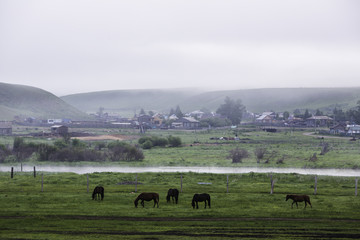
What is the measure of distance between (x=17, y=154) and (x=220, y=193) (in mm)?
56880

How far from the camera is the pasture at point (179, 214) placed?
2556 centimetres

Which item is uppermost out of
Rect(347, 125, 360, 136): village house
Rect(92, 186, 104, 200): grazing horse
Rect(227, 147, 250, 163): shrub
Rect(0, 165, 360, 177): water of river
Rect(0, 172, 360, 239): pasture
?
Rect(92, 186, 104, 200): grazing horse

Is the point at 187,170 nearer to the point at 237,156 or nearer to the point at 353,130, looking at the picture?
the point at 237,156

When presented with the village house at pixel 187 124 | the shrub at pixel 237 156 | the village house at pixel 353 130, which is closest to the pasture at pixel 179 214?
the shrub at pixel 237 156

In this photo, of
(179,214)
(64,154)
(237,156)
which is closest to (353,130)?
(237,156)

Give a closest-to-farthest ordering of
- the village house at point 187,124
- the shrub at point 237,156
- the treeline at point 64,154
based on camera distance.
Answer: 1. the shrub at point 237,156
2. the treeline at point 64,154
3. the village house at point 187,124

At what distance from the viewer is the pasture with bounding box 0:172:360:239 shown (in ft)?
83.9

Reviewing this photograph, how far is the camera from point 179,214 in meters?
30.3

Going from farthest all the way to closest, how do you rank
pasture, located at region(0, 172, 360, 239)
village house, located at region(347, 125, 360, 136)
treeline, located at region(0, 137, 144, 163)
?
village house, located at region(347, 125, 360, 136) < treeline, located at region(0, 137, 144, 163) < pasture, located at region(0, 172, 360, 239)

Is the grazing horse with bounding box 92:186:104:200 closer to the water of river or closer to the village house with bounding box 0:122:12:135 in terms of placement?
the water of river

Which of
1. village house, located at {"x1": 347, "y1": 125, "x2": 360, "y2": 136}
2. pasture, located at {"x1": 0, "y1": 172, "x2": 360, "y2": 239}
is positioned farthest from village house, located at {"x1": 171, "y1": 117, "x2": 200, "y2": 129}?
pasture, located at {"x1": 0, "y1": 172, "x2": 360, "y2": 239}

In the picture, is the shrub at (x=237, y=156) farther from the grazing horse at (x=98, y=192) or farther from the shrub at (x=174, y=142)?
the grazing horse at (x=98, y=192)

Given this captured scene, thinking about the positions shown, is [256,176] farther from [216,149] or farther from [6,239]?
[216,149]

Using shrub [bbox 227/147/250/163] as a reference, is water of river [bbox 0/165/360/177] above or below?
below
